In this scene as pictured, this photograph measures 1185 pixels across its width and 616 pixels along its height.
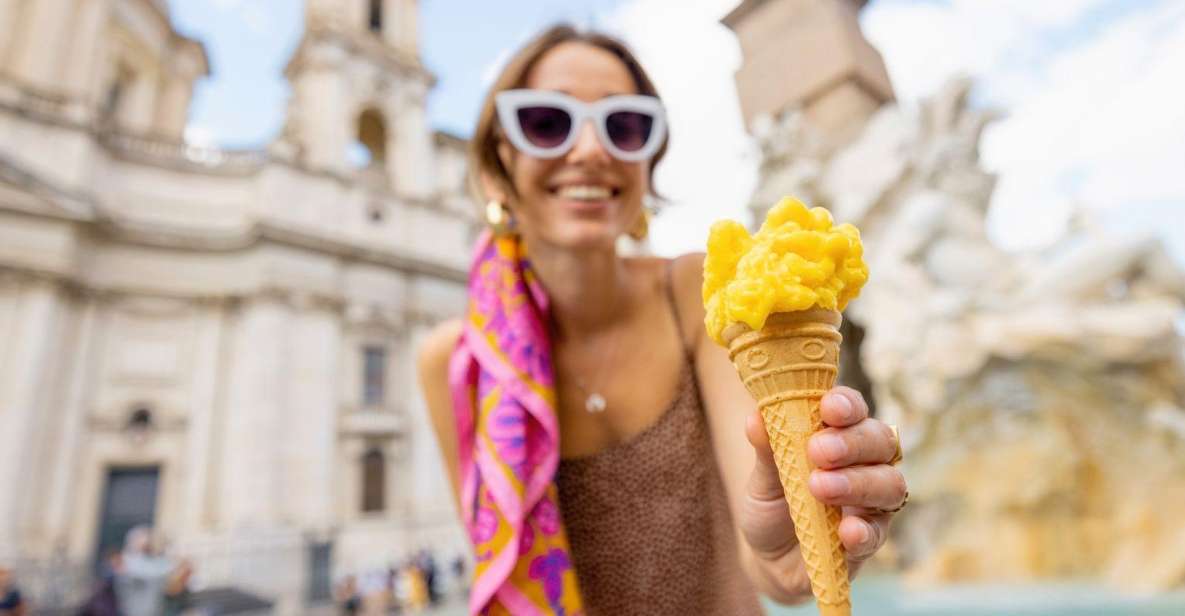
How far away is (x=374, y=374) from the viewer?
1858 cm

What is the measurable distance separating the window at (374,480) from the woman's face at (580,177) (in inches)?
709

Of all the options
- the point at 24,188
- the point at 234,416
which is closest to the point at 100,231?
the point at 24,188

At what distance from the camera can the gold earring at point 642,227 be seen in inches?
61.4

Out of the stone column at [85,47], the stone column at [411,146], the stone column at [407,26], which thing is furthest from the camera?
the stone column at [407,26]

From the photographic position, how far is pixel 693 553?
136cm

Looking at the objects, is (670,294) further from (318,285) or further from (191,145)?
(191,145)

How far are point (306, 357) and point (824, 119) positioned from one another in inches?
576

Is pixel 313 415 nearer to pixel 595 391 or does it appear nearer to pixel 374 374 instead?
pixel 374 374

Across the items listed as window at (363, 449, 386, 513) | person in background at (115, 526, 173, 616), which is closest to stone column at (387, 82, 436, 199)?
window at (363, 449, 386, 513)

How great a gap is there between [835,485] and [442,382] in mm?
1221

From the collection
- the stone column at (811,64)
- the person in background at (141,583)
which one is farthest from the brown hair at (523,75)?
the person in background at (141,583)

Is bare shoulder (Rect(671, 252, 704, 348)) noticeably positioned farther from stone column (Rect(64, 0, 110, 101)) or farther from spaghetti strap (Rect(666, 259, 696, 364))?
stone column (Rect(64, 0, 110, 101))

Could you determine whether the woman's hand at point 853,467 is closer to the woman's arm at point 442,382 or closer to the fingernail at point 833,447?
the fingernail at point 833,447

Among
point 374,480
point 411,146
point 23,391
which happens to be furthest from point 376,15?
point 374,480
